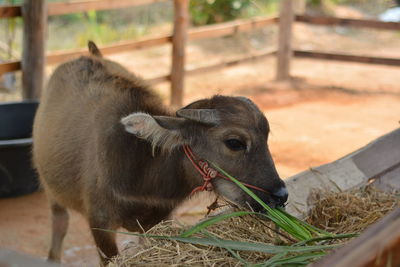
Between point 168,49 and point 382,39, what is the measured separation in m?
6.06

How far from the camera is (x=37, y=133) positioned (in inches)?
197

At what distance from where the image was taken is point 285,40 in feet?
38.3

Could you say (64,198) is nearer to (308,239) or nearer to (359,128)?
(308,239)

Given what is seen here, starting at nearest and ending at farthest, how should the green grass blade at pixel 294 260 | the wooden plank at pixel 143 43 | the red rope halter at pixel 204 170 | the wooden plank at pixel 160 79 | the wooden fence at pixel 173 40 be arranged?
the green grass blade at pixel 294 260, the red rope halter at pixel 204 170, the wooden fence at pixel 173 40, the wooden plank at pixel 143 43, the wooden plank at pixel 160 79

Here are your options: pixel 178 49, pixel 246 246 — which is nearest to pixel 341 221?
pixel 246 246

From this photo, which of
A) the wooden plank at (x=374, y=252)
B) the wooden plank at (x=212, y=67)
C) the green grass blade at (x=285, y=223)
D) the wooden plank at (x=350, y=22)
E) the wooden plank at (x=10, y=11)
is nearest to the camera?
the wooden plank at (x=374, y=252)

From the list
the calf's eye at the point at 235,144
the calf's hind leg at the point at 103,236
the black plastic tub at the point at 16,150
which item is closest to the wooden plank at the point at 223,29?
the black plastic tub at the point at 16,150

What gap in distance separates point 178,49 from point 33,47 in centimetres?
284

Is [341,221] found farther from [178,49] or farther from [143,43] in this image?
[178,49]

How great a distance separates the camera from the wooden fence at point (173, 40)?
7059 millimetres

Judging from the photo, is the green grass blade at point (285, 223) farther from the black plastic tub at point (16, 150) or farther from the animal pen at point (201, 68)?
the black plastic tub at point (16, 150)

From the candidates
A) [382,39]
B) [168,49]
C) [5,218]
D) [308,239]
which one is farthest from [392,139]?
[382,39]

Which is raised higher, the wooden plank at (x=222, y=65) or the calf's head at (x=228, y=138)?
the calf's head at (x=228, y=138)

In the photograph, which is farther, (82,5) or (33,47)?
(82,5)
